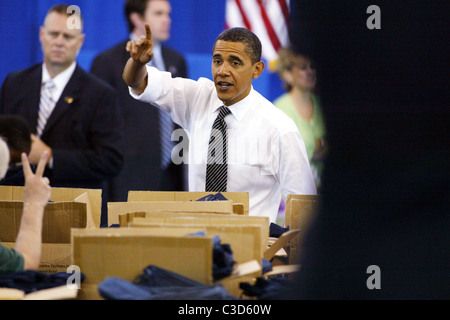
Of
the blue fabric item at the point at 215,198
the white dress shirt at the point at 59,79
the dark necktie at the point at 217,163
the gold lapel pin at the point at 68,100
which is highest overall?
the white dress shirt at the point at 59,79

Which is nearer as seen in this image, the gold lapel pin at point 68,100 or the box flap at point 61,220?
the box flap at point 61,220

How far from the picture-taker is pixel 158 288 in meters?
1.81

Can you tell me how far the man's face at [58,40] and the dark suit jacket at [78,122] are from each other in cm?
12

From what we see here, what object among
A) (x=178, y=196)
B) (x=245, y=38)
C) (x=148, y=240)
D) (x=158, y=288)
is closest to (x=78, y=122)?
(x=245, y=38)

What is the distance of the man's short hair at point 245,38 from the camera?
3.71m

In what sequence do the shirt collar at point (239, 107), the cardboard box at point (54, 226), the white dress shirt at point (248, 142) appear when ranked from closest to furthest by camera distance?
the cardboard box at point (54, 226)
the white dress shirt at point (248, 142)
the shirt collar at point (239, 107)

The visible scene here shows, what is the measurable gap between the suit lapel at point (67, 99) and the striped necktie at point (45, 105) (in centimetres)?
3

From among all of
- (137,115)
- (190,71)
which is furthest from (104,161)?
(190,71)

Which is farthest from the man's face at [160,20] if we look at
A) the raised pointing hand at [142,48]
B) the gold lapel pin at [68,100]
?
the raised pointing hand at [142,48]

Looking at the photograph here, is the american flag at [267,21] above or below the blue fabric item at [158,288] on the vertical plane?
above

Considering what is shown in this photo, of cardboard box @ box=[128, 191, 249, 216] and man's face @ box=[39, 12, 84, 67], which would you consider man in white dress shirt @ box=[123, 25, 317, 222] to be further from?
man's face @ box=[39, 12, 84, 67]

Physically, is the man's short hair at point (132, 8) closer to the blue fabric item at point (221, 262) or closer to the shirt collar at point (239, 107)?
the shirt collar at point (239, 107)

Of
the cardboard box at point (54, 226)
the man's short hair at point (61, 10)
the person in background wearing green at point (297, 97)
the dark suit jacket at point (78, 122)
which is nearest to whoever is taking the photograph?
the cardboard box at point (54, 226)

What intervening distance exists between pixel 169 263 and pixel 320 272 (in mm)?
942
